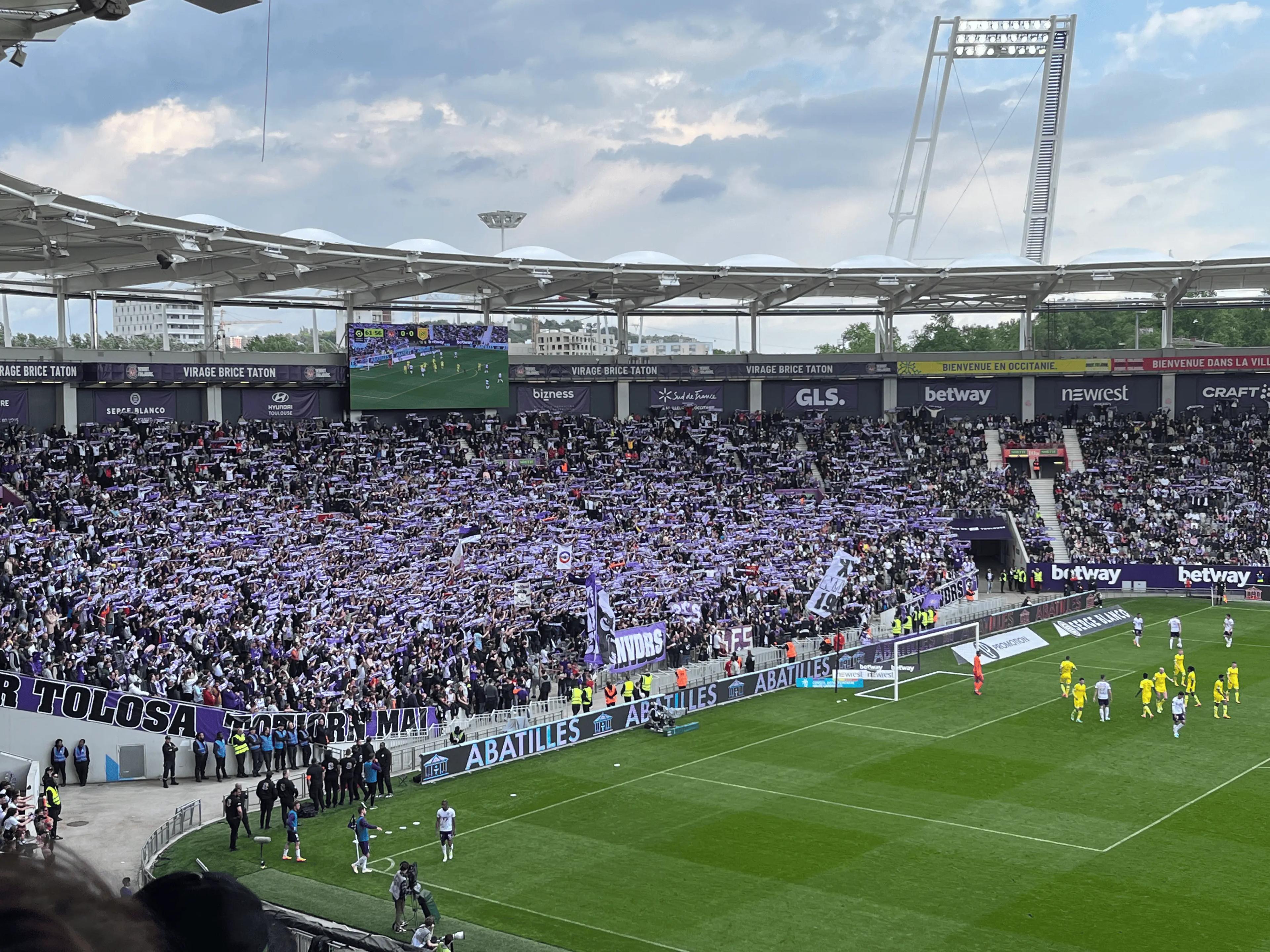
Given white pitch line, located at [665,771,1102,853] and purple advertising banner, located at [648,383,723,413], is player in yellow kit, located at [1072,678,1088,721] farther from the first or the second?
purple advertising banner, located at [648,383,723,413]

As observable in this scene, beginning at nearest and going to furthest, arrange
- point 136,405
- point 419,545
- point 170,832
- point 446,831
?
point 446,831 < point 170,832 < point 419,545 < point 136,405

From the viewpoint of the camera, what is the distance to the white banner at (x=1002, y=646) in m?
40.8

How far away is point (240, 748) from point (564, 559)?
1470 cm

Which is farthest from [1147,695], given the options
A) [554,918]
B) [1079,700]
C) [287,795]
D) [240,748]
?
[240,748]

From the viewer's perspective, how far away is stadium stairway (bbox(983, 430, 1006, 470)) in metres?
66.2

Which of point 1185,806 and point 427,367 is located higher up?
point 427,367

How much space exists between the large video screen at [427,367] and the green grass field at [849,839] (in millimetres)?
27653

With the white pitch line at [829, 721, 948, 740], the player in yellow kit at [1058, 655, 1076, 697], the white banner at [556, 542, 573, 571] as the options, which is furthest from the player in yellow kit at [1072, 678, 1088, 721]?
the white banner at [556, 542, 573, 571]

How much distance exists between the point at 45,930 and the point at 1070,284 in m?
70.1

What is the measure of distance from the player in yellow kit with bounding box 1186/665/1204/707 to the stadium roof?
28901 mm

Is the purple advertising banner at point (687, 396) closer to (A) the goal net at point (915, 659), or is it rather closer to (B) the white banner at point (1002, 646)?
(B) the white banner at point (1002, 646)

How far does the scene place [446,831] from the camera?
2388 cm

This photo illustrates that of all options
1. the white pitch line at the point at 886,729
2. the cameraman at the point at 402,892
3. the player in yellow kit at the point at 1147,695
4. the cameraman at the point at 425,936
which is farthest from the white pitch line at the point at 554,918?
the player in yellow kit at the point at 1147,695

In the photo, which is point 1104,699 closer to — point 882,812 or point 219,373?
point 882,812
